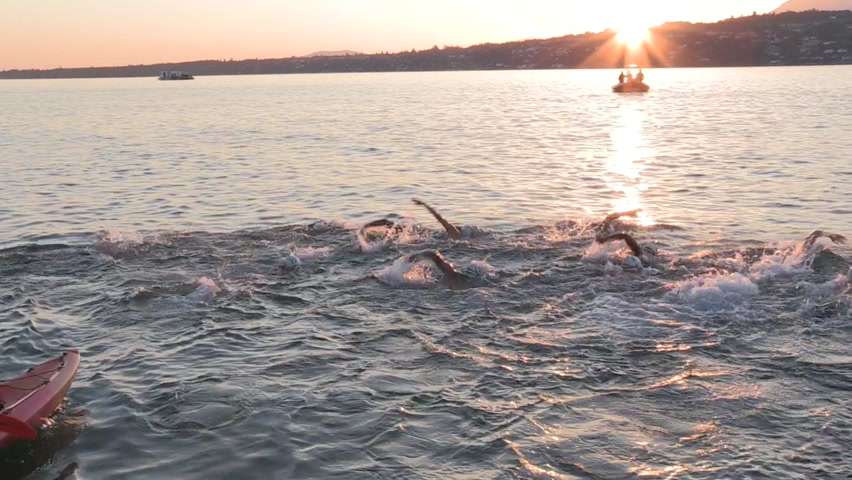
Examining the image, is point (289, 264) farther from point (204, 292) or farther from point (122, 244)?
point (122, 244)

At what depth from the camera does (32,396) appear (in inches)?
407

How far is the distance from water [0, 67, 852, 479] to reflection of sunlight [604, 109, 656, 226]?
271mm

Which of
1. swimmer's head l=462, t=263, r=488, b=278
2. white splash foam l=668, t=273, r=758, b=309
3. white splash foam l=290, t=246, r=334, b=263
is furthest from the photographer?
white splash foam l=290, t=246, r=334, b=263

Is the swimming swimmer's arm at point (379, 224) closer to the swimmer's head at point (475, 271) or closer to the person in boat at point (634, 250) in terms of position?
the swimmer's head at point (475, 271)

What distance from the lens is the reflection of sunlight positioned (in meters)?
26.5

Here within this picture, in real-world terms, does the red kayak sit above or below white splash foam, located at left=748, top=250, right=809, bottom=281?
above

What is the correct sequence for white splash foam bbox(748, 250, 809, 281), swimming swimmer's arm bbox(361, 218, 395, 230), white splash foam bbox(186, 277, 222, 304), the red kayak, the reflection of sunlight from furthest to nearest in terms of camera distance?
1. the reflection of sunlight
2. swimming swimmer's arm bbox(361, 218, 395, 230)
3. white splash foam bbox(748, 250, 809, 281)
4. white splash foam bbox(186, 277, 222, 304)
5. the red kayak

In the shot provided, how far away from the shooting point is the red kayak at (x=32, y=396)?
9320mm

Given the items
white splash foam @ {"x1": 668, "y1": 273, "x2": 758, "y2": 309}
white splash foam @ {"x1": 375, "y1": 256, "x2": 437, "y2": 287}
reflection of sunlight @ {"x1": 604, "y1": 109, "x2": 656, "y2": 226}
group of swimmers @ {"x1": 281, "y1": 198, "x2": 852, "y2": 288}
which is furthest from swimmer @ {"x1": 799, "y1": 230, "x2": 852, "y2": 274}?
white splash foam @ {"x1": 375, "y1": 256, "x2": 437, "y2": 287}

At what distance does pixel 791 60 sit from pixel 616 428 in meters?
175

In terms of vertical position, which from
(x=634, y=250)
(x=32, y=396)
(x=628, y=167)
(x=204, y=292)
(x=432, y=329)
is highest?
(x=32, y=396)

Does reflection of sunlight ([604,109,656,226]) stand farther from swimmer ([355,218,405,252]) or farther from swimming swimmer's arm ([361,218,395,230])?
swimming swimmer's arm ([361,218,395,230])

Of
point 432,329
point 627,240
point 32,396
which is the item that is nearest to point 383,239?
point 627,240

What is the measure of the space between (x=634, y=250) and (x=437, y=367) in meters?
7.15
